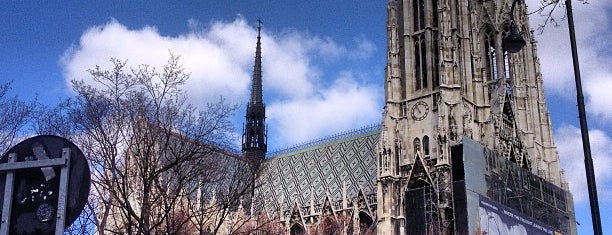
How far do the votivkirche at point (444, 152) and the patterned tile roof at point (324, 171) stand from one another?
0.12 meters

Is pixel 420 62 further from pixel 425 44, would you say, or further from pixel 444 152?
pixel 444 152

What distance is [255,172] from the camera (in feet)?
78.4

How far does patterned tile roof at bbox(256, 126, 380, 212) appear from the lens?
183ft

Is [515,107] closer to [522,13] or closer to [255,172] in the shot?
→ [522,13]

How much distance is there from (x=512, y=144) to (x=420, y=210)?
1102cm

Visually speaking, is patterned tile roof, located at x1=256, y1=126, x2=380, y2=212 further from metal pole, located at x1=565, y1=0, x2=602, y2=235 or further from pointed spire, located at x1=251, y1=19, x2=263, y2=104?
metal pole, located at x1=565, y1=0, x2=602, y2=235

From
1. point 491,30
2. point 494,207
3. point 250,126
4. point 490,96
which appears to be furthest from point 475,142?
point 250,126

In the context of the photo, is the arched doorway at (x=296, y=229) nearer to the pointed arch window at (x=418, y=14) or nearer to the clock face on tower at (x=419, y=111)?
the clock face on tower at (x=419, y=111)

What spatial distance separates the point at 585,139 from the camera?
408 inches

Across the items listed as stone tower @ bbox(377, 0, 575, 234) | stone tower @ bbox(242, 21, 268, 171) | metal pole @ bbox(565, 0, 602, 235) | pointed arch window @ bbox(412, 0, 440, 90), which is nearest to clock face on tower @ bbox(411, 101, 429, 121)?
stone tower @ bbox(377, 0, 575, 234)

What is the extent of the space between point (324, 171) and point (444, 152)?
15425 millimetres

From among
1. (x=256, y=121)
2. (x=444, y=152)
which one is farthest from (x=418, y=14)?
(x=256, y=121)

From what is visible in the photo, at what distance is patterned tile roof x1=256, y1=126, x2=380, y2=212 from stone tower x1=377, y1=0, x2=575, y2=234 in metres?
5.23

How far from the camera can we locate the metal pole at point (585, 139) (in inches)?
386
